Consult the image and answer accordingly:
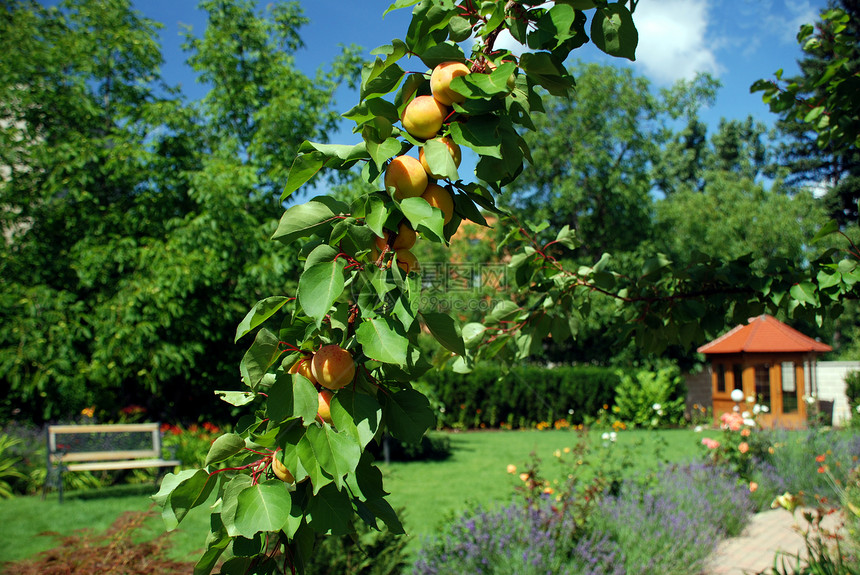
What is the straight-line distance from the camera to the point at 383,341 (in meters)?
0.68

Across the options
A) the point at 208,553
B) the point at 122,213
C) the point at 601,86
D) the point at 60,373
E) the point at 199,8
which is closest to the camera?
the point at 208,553

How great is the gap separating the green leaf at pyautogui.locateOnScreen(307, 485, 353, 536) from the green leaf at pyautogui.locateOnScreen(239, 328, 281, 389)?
0.17m

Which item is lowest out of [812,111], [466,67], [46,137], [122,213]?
[466,67]

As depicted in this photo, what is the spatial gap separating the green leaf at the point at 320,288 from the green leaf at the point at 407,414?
187 millimetres

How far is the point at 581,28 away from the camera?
0.96 metres

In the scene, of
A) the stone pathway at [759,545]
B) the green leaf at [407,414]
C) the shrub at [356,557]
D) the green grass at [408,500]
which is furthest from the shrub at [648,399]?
the green leaf at [407,414]

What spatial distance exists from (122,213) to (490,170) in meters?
7.51

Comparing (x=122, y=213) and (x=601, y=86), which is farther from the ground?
(x=601, y=86)

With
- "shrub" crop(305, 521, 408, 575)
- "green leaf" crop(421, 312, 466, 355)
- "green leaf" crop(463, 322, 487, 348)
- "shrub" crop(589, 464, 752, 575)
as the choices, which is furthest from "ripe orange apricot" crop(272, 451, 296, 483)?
"shrub" crop(589, 464, 752, 575)

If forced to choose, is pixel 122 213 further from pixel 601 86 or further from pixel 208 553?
pixel 601 86

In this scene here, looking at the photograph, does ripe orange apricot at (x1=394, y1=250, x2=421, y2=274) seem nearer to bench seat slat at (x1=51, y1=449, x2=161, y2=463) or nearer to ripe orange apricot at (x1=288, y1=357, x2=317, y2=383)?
ripe orange apricot at (x1=288, y1=357, x2=317, y2=383)

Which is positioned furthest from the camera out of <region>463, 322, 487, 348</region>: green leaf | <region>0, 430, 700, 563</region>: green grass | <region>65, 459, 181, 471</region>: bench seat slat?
<region>65, 459, 181, 471</region>: bench seat slat

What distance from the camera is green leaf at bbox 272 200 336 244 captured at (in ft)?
2.50

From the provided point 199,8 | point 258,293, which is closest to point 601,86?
point 199,8
